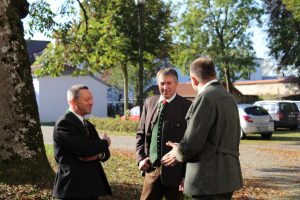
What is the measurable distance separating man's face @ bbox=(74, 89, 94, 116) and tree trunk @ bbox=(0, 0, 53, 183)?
338 cm

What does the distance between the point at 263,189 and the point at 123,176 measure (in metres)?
2.79

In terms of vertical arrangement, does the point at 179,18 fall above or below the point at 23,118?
above

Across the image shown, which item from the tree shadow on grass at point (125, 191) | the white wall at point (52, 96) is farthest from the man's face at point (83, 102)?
the white wall at point (52, 96)

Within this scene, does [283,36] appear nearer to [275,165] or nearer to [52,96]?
[52,96]

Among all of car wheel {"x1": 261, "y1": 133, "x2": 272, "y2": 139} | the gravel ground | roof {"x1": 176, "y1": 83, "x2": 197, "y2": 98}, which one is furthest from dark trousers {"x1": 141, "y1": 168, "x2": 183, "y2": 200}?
roof {"x1": 176, "y1": 83, "x2": 197, "y2": 98}

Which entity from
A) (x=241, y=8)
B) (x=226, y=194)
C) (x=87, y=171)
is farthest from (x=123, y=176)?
(x=241, y=8)

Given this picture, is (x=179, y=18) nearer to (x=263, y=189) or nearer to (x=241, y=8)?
(x=241, y=8)

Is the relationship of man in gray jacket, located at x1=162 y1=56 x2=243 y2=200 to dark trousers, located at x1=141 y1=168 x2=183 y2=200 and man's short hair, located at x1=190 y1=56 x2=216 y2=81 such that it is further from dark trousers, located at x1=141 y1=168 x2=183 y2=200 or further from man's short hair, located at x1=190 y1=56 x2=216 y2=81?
dark trousers, located at x1=141 y1=168 x2=183 y2=200

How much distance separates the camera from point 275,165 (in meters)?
14.0

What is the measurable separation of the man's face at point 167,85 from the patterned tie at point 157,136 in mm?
96

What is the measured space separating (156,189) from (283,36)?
38801mm

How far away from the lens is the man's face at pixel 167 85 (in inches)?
208

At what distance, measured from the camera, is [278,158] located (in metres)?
15.5

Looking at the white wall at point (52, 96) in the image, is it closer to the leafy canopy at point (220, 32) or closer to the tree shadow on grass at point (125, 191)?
the leafy canopy at point (220, 32)
